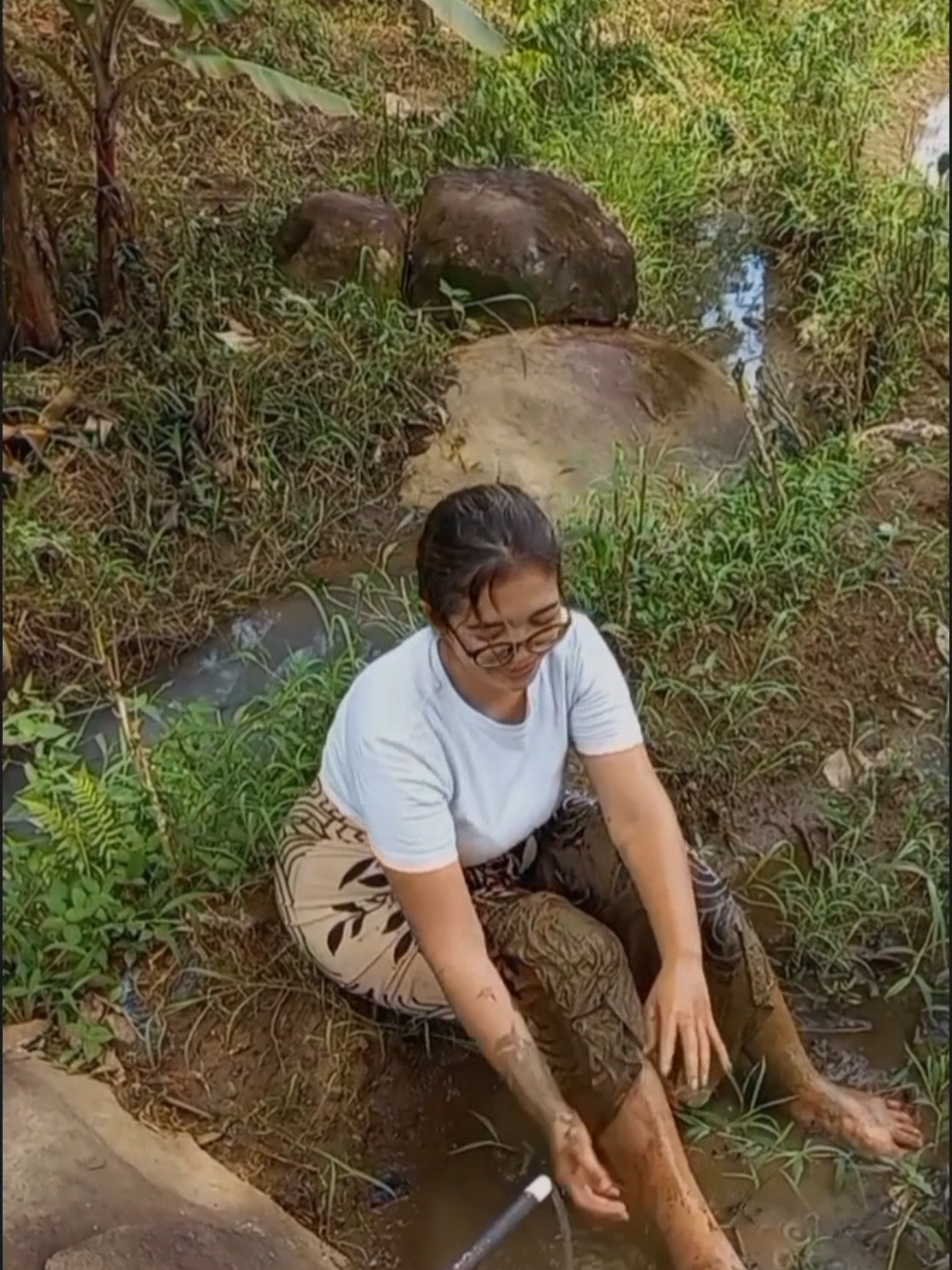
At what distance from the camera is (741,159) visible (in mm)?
1229

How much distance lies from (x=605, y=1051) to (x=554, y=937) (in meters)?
0.07

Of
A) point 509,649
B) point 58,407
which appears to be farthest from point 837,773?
point 58,407

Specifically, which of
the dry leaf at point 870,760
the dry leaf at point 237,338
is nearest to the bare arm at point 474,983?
the dry leaf at point 870,760

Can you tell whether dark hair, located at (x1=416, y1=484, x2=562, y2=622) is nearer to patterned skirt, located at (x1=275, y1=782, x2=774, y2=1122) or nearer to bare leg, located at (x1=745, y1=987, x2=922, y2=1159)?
patterned skirt, located at (x1=275, y1=782, x2=774, y2=1122)

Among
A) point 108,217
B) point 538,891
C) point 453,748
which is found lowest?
point 538,891

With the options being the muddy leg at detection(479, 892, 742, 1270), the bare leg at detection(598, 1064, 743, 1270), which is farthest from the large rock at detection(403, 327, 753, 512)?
the bare leg at detection(598, 1064, 743, 1270)

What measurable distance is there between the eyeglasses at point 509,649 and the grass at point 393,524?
0.61 feet

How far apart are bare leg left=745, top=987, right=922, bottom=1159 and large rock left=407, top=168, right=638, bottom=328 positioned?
1.88 feet

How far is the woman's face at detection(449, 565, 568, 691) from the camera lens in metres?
0.88

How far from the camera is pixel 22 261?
49.4 inches

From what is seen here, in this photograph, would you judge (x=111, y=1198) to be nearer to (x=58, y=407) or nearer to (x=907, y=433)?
(x=58, y=407)

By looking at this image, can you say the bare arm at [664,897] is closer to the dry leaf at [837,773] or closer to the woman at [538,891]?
the woman at [538,891]

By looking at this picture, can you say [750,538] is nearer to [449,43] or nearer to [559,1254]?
[449,43]

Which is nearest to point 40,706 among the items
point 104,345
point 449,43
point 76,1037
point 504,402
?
point 76,1037
